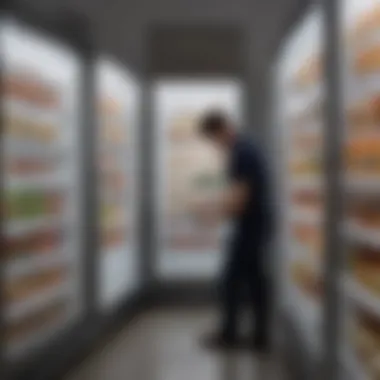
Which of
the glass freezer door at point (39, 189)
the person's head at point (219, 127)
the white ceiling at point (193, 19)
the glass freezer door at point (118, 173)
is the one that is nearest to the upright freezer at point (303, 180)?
the white ceiling at point (193, 19)

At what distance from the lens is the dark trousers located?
87.0 inches

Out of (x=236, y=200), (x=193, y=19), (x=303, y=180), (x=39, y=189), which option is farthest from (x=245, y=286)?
(x=39, y=189)

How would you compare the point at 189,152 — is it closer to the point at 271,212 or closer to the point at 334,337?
Result: the point at 271,212

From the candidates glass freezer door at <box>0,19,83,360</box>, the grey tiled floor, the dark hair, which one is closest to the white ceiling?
the dark hair

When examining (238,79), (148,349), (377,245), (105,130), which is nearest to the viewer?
(377,245)

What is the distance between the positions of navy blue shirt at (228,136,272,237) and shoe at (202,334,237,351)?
326mm

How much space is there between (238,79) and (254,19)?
199 mm

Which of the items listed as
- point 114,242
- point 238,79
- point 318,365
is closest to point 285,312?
point 318,365

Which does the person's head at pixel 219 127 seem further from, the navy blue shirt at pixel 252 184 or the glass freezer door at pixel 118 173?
the glass freezer door at pixel 118 173

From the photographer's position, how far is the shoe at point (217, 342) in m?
2.33

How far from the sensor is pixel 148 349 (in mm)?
2299

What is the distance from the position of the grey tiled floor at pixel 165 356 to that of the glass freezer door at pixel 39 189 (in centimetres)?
30

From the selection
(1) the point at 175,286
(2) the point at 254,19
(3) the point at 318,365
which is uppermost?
(2) the point at 254,19

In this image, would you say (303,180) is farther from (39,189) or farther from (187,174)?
(39,189)
